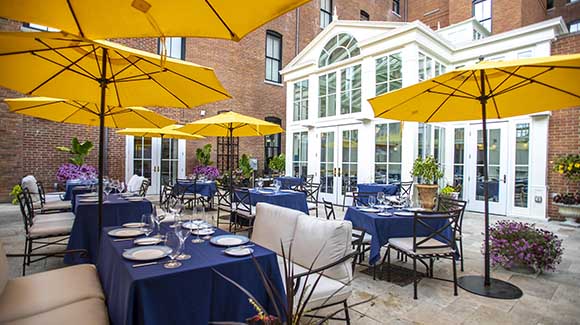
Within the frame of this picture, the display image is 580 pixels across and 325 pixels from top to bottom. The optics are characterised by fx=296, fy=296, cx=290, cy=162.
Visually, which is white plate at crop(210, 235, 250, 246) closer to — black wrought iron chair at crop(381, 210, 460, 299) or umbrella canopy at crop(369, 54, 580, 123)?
black wrought iron chair at crop(381, 210, 460, 299)

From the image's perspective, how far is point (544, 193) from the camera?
673 cm

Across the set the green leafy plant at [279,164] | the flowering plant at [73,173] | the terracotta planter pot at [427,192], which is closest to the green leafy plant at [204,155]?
the green leafy plant at [279,164]

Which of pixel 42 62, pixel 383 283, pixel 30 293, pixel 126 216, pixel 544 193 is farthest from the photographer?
pixel 544 193

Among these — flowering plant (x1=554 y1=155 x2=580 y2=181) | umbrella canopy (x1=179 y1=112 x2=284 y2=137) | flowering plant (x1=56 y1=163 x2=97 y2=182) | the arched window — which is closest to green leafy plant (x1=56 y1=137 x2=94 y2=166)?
flowering plant (x1=56 y1=163 x2=97 y2=182)

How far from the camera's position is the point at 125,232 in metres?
2.42

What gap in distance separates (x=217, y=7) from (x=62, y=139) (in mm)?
9033

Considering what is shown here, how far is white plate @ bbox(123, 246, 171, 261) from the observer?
1.82m

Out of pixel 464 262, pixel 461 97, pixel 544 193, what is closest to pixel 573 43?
pixel 544 193

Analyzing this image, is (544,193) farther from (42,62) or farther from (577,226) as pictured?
(42,62)

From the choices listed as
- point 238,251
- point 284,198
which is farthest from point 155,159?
point 238,251

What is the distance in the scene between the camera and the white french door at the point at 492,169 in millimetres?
7398

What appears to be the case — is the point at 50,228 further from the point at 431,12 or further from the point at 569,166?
the point at 431,12

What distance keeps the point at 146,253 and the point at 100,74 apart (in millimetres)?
2199

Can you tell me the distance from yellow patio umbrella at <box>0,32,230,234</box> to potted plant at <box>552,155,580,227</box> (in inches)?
279
